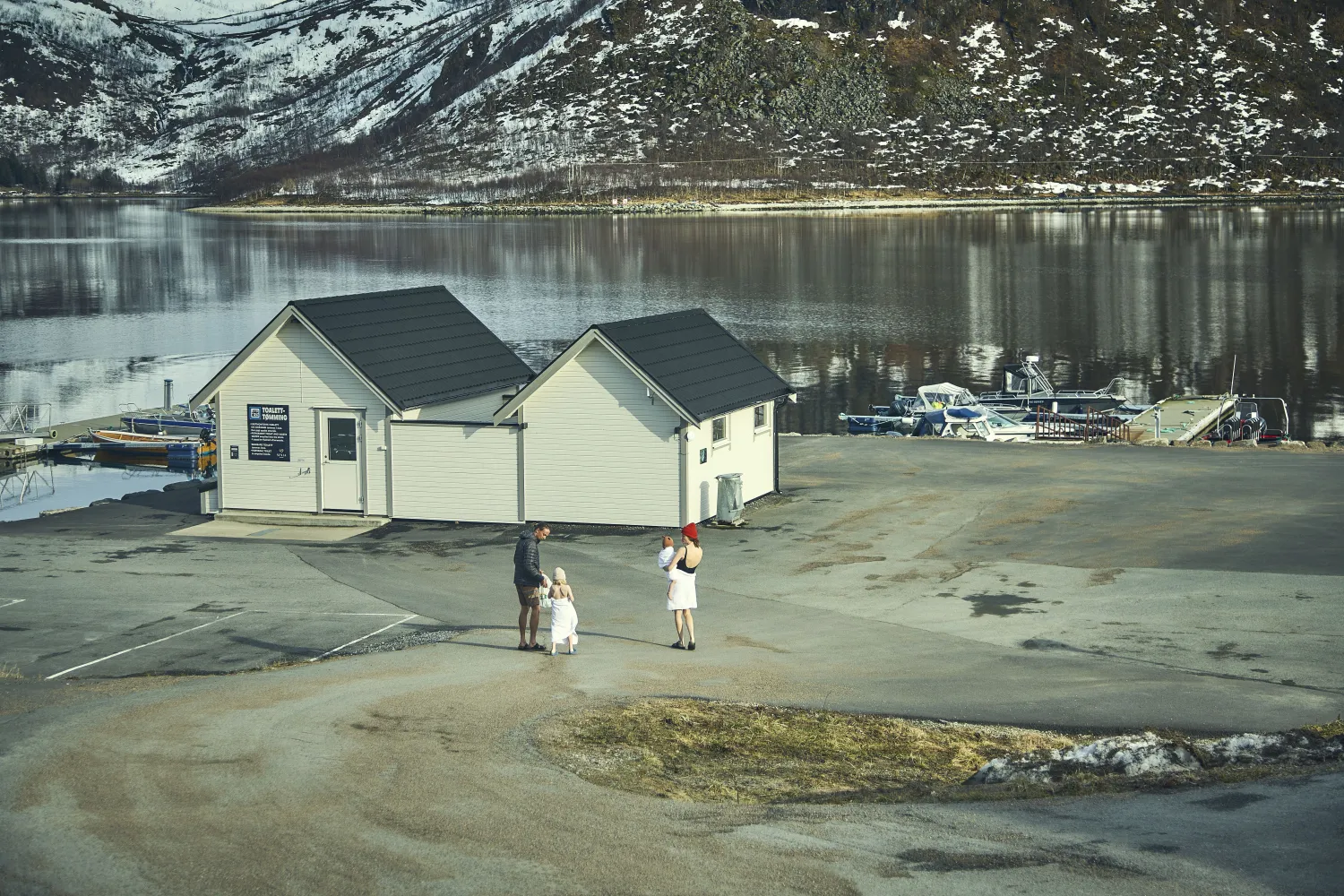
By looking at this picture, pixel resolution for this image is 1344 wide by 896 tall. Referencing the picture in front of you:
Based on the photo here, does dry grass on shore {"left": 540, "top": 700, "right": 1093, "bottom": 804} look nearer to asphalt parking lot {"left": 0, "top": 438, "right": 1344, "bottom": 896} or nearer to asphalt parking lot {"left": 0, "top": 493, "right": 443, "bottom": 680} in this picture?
asphalt parking lot {"left": 0, "top": 438, "right": 1344, "bottom": 896}

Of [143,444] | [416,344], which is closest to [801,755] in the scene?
[416,344]

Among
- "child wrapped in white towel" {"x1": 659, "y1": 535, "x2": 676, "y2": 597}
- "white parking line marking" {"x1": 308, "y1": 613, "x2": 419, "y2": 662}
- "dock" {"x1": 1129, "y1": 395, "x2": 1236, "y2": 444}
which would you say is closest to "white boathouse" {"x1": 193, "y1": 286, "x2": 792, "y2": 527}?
"white parking line marking" {"x1": 308, "y1": 613, "x2": 419, "y2": 662}

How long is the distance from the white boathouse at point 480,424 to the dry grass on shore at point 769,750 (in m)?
14.3

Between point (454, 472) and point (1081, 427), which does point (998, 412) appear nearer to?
point (1081, 427)

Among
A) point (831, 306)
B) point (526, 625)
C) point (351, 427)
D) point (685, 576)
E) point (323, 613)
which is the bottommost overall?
point (323, 613)

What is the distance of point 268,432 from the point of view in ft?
119

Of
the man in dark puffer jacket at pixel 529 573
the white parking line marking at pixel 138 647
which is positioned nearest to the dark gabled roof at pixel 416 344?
the white parking line marking at pixel 138 647

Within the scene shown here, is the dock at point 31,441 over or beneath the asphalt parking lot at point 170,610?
over

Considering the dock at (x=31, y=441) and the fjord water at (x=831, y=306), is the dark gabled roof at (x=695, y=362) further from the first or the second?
the dock at (x=31, y=441)

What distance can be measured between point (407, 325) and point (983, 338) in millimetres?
65542

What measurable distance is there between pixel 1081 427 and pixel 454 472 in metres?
26.1

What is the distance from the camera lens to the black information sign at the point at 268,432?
119ft

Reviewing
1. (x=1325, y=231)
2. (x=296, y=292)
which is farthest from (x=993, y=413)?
(x=1325, y=231)

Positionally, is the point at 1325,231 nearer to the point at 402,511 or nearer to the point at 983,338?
the point at 983,338
